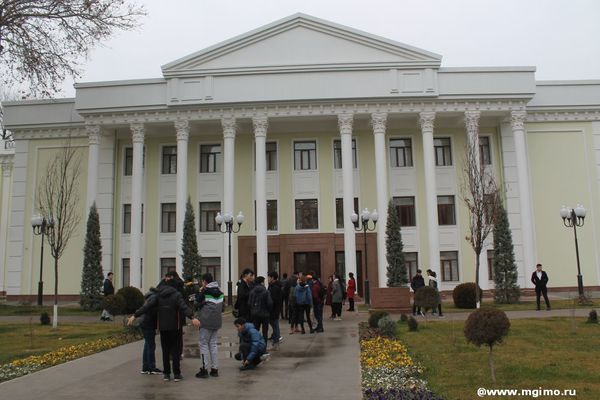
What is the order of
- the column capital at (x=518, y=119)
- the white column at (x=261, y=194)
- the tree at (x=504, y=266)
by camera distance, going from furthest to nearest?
1. the column capital at (x=518, y=119)
2. the white column at (x=261, y=194)
3. the tree at (x=504, y=266)

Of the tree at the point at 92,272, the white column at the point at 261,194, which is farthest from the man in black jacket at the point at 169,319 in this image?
the white column at the point at 261,194

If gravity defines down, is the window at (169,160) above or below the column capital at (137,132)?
below

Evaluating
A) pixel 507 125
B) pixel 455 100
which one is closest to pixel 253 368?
pixel 455 100

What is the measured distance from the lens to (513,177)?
3169 cm

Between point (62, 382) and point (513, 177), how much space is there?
93.8ft

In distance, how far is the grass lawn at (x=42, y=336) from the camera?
12.4 metres

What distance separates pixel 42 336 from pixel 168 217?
18.6 meters

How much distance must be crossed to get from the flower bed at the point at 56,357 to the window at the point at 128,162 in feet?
67.8

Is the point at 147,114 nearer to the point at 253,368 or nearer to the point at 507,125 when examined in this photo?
the point at 507,125

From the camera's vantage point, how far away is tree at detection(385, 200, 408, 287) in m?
26.7

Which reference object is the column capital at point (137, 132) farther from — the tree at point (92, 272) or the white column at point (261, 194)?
the white column at point (261, 194)

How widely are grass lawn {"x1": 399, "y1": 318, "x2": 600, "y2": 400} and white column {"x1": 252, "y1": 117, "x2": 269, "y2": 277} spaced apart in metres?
15.4

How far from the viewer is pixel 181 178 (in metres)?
30.7

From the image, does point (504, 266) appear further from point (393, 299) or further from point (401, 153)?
point (401, 153)
